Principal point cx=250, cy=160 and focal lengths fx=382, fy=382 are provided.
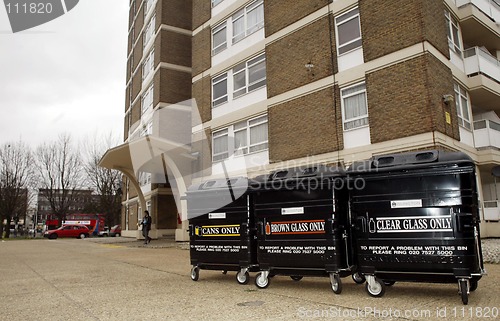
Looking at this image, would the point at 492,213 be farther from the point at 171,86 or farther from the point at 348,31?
the point at 171,86

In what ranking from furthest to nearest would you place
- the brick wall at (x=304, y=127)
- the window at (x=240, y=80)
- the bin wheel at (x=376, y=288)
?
the window at (x=240, y=80), the brick wall at (x=304, y=127), the bin wheel at (x=376, y=288)

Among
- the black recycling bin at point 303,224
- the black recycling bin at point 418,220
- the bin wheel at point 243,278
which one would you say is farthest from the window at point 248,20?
the black recycling bin at point 418,220

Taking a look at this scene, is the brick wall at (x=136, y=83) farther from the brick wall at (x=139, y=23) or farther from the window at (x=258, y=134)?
the window at (x=258, y=134)

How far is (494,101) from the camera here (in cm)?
1508

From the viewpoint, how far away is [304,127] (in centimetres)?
1372

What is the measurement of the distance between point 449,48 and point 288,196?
32.1 feet

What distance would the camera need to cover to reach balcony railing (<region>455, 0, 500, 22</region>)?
46.3 ft

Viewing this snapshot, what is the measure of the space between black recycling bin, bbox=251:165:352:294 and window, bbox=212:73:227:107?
1198cm

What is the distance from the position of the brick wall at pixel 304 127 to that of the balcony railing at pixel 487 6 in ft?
20.4

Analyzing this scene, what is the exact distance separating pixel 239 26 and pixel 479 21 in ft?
32.1

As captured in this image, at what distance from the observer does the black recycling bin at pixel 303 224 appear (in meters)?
5.75

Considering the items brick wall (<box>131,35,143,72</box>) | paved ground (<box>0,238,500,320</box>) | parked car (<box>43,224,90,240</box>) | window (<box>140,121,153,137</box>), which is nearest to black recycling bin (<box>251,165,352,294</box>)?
paved ground (<box>0,238,500,320</box>)

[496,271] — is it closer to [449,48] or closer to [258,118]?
[449,48]

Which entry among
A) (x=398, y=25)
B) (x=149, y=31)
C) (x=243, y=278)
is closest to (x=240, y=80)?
(x=398, y=25)
